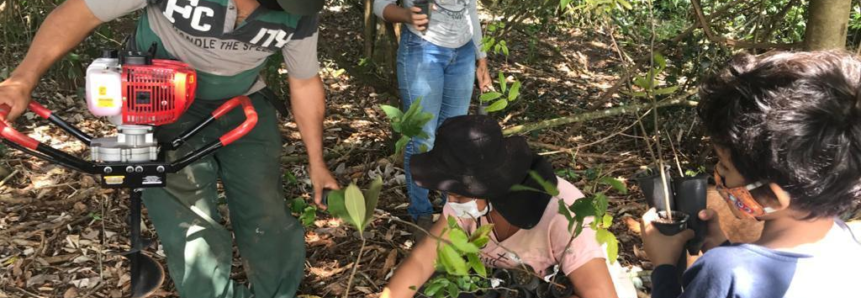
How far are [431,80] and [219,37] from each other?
1.24 metres

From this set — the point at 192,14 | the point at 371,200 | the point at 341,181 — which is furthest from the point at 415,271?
the point at 341,181

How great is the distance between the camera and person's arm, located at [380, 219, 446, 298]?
2.34 metres

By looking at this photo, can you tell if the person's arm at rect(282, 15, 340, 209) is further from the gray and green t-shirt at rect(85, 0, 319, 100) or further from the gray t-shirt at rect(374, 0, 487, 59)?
the gray t-shirt at rect(374, 0, 487, 59)

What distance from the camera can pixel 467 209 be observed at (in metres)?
2.24

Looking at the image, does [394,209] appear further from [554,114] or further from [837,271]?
[837,271]

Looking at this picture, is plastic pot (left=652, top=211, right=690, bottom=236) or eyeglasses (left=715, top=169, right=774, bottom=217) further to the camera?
plastic pot (left=652, top=211, right=690, bottom=236)

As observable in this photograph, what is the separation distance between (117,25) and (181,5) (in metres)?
3.90

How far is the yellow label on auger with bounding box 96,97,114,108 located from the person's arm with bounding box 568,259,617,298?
1378 mm

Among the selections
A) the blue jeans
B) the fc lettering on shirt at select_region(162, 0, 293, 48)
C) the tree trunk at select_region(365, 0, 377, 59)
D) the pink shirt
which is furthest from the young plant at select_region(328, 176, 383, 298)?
the tree trunk at select_region(365, 0, 377, 59)

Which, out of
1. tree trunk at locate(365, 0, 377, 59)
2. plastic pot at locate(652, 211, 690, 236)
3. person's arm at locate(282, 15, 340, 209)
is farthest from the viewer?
tree trunk at locate(365, 0, 377, 59)

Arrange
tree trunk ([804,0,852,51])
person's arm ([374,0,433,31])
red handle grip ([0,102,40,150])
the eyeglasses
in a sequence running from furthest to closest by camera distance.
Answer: person's arm ([374,0,433,31]), tree trunk ([804,0,852,51]), red handle grip ([0,102,40,150]), the eyeglasses

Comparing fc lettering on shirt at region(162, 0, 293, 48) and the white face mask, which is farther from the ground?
fc lettering on shirt at region(162, 0, 293, 48)

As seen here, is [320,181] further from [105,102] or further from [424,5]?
[424,5]

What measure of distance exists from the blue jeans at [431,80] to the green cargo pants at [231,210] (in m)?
0.77
